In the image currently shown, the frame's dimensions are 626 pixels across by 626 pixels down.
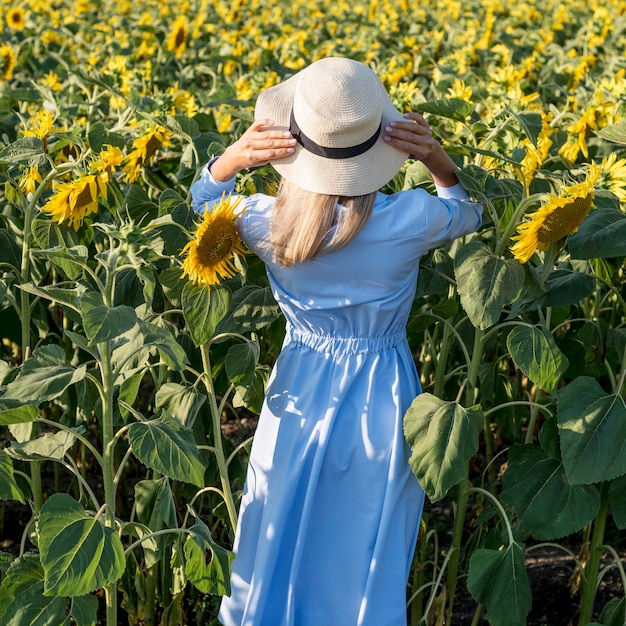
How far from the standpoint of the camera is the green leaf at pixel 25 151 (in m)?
2.19

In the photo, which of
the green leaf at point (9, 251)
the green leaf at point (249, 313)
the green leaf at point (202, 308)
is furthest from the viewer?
the green leaf at point (9, 251)

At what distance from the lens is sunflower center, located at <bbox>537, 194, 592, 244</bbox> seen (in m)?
1.84

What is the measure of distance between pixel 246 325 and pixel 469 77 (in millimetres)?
2205

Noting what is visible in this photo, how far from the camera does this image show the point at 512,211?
214 cm

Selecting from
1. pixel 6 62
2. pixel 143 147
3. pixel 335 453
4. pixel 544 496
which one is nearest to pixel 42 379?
pixel 335 453

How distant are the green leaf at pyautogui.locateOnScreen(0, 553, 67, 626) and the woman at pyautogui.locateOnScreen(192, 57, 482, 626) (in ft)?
1.39

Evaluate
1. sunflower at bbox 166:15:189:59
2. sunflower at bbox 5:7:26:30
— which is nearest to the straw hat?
sunflower at bbox 166:15:189:59

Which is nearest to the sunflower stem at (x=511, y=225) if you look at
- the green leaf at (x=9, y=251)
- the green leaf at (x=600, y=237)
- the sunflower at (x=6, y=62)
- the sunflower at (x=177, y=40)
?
the green leaf at (x=600, y=237)

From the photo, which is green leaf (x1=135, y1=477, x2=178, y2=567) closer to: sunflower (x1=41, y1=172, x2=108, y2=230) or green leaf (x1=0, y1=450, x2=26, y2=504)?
green leaf (x1=0, y1=450, x2=26, y2=504)

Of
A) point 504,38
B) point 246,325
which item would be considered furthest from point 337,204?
point 504,38

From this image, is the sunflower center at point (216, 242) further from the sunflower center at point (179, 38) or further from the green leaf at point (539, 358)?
the sunflower center at point (179, 38)

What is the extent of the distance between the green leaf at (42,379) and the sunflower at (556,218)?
84cm

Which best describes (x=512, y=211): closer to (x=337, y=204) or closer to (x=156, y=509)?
(x=337, y=204)

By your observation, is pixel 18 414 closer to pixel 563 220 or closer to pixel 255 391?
pixel 255 391
